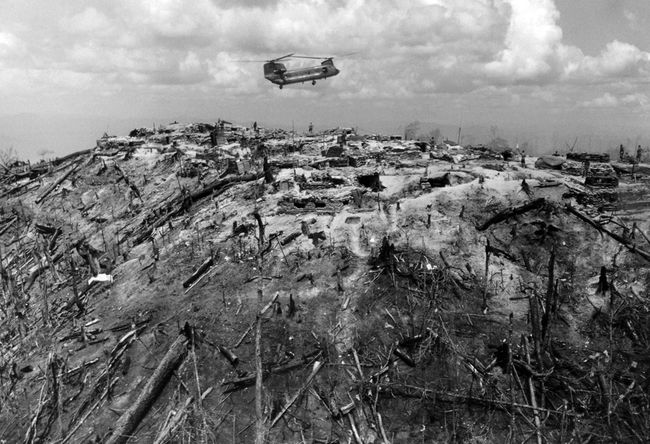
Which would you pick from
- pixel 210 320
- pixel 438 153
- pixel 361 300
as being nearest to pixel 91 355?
pixel 210 320

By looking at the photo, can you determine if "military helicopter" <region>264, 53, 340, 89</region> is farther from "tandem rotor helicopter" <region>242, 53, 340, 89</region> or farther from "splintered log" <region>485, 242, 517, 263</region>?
"splintered log" <region>485, 242, 517, 263</region>

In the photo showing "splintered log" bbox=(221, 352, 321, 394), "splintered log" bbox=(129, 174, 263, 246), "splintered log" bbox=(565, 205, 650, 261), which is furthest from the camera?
"splintered log" bbox=(129, 174, 263, 246)

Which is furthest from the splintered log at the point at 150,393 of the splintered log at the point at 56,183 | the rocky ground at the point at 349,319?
the splintered log at the point at 56,183

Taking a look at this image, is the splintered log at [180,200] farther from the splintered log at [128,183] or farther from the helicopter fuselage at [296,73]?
the helicopter fuselage at [296,73]

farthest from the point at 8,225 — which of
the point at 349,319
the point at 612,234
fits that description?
the point at 612,234

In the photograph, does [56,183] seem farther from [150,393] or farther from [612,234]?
[612,234]

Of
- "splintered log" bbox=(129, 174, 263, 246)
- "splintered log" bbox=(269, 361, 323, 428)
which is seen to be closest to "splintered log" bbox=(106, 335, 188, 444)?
"splintered log" bbox=(269, 361, 323, 428)
